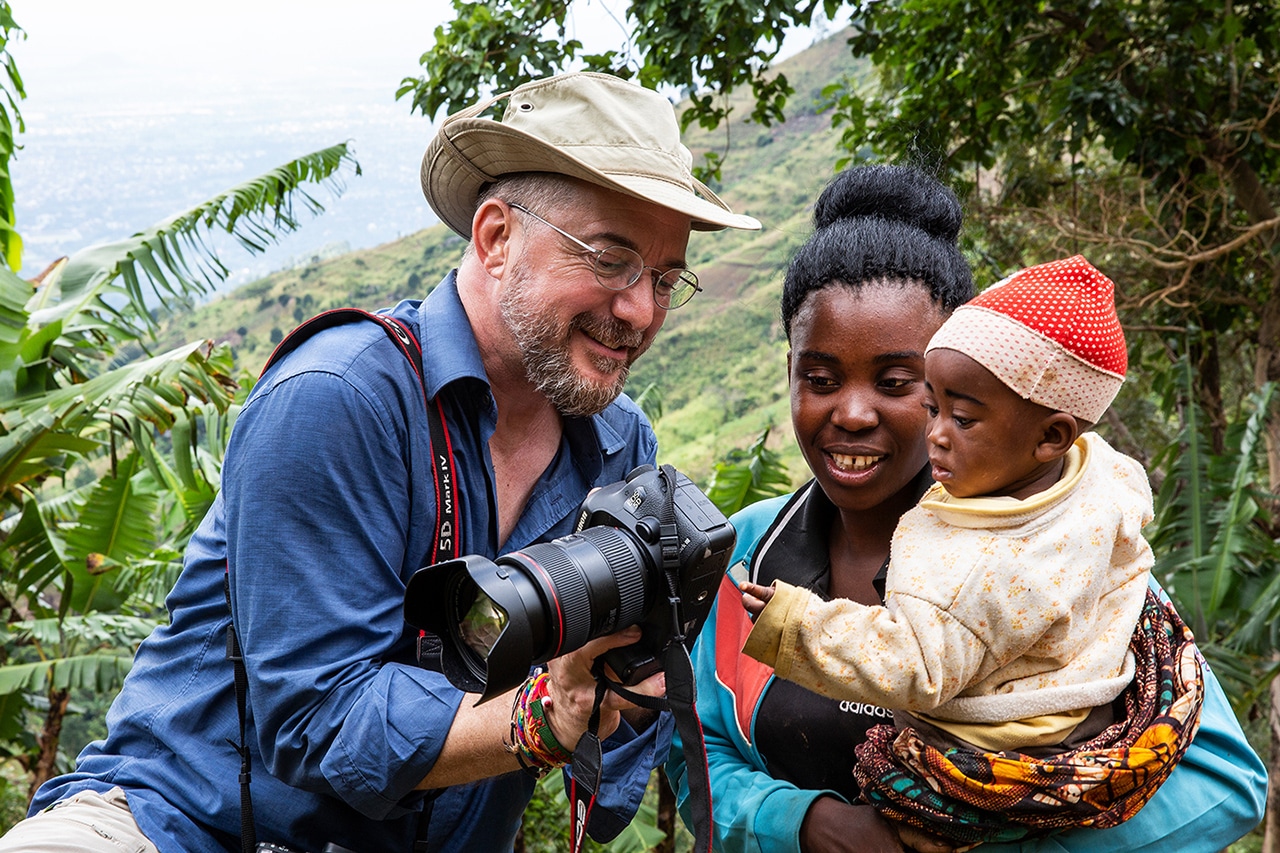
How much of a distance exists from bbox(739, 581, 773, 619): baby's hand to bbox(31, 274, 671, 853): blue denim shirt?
1.63 ft

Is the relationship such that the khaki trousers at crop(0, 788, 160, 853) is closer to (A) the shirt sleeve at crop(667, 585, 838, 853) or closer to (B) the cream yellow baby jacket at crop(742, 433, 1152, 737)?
(A) the shirt sleeve at crop(667, 585, 838, 853)

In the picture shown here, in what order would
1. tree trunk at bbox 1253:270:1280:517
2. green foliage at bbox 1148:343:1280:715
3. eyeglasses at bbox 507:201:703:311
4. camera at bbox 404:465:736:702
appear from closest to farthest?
1. camera at bbox 404:465:736:702
2. eyeglasses at bbox 507:201:703:311
3. green foliage at bbox 1148:343:1280:715
4. tree trunk at bbox 1253:270:1280:517

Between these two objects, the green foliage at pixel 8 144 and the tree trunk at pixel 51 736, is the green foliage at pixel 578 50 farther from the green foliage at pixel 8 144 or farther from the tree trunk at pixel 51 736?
the tree trunk at pixel 51 736

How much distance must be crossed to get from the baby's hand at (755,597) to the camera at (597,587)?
0.05 metres

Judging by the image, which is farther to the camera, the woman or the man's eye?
the man's eye

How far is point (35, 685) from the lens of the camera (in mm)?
4820

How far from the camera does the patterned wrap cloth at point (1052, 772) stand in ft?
5.15

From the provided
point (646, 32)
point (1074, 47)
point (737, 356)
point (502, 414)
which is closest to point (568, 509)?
point (502, 414)

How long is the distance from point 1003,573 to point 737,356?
20953 millimetres

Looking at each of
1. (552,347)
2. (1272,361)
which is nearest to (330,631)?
(552,347)

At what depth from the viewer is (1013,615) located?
5.04 ft

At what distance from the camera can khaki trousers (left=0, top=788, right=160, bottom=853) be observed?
1.78 m

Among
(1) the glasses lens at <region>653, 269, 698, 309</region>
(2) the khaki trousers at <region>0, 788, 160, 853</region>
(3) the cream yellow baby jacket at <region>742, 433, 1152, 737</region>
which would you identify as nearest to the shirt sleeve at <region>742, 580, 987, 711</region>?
(3) the cream yellow baby jacket at <region>742, 433, 1152, 737</region>

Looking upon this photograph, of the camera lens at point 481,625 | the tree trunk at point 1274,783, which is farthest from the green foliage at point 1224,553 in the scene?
the camera lens at point 481,625
